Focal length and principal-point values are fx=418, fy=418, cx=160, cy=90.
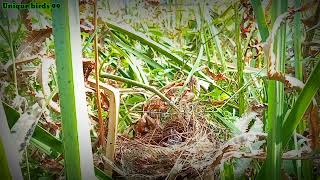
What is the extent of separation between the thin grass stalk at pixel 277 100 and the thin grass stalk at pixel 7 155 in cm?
110

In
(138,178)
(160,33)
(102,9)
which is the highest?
(102,9)

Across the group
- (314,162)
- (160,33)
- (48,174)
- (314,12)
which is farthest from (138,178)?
(314,12)

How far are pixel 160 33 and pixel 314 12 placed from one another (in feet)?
2.16

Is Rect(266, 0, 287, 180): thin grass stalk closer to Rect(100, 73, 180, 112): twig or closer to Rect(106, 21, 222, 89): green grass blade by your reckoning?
Rect(106, 21, 222, 89): green grass blade

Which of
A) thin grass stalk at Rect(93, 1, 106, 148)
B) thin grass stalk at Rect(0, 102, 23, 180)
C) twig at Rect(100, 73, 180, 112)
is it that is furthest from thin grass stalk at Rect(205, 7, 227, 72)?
thin grass stalk at Rect(0, 102, 23, 180)

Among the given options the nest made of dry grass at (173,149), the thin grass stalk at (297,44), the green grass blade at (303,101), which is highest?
the thin grass stalk at (297,44)

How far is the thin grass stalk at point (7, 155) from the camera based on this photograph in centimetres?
179

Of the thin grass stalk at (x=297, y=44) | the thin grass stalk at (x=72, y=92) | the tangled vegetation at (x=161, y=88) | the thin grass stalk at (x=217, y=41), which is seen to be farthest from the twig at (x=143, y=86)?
the thin grass stalk at (x=297, y=44)

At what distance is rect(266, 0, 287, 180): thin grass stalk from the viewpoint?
1.75 metres

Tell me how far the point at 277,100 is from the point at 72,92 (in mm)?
865

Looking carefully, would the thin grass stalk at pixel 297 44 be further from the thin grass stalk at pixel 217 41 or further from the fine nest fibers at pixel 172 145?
the fine nest fibers at pixel 172 145

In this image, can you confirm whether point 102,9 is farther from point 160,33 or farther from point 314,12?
point 314,12

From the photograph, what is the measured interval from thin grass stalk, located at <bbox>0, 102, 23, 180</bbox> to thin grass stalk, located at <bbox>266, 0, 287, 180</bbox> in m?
1.10

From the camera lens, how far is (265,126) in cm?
183
